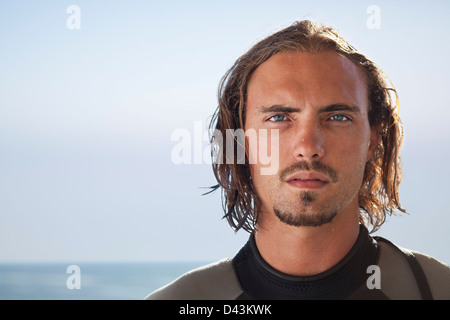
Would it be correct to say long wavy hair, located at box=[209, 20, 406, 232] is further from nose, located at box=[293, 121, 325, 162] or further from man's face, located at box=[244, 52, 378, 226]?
nose, located at box=[293, 121, 325, 162]

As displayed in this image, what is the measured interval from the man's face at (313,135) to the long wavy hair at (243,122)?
0.13 meters

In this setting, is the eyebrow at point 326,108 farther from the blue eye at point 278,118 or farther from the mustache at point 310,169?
the mustache at point 310,169

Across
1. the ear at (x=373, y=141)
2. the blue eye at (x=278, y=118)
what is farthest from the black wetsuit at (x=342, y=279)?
the blue eye at (x=278, y=118)

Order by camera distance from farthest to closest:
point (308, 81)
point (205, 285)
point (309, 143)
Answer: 1. point (205, 285)
2. point (308, 81)
3. point (309, 143)

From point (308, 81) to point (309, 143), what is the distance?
1.08ft

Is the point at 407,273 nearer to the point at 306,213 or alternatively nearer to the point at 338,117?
the point at 306,213

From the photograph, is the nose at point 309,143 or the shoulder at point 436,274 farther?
the shoulder at point 436,274

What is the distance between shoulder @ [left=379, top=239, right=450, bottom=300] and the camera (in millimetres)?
2910

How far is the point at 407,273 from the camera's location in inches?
117

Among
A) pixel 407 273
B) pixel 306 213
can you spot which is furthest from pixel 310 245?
pixel 407 273

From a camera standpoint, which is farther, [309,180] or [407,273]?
[407,273]

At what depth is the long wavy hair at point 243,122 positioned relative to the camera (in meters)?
3.15
